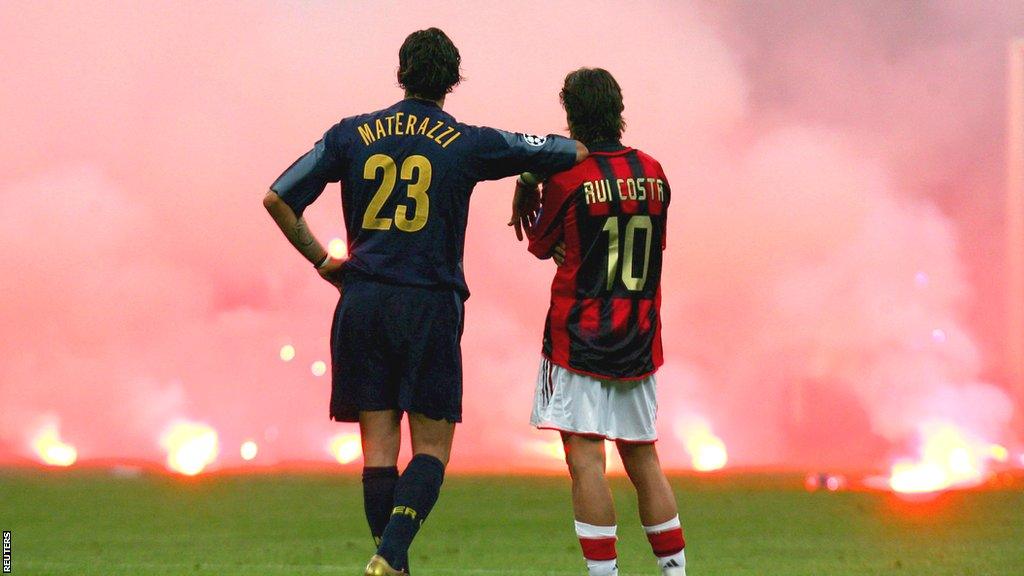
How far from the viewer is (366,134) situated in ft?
16.6

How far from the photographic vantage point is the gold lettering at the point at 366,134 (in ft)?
16.5

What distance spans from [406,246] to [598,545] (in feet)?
4.76

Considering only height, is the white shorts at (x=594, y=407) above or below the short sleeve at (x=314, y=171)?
below

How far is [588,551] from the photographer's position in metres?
5.03

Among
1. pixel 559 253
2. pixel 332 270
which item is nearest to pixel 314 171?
pixel 332 270

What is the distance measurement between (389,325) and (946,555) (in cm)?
553

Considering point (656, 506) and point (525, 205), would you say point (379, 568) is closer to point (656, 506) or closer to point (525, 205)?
point (656, 506)

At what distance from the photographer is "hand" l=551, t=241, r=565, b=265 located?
5.12 metres

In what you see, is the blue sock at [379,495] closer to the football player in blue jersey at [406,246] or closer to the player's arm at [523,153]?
the football player in blue jersey at [406,246]

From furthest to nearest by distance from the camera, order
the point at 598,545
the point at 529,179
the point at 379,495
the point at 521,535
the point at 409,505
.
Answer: the point at 521,535, the point at 529,179, the point at 379,495, the point at 598,545, the point at 409,505

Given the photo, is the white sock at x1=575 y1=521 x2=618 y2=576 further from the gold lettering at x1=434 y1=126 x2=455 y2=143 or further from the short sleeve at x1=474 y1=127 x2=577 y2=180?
the gold lettering at x1=434 y1=126 x2=455 y2=143

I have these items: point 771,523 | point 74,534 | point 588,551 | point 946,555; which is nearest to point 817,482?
point 771,523

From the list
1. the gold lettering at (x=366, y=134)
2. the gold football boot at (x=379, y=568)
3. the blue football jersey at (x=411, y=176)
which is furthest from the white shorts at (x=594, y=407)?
the gold lettering at (x=366, y=134)

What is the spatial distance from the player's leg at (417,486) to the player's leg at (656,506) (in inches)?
29.7
